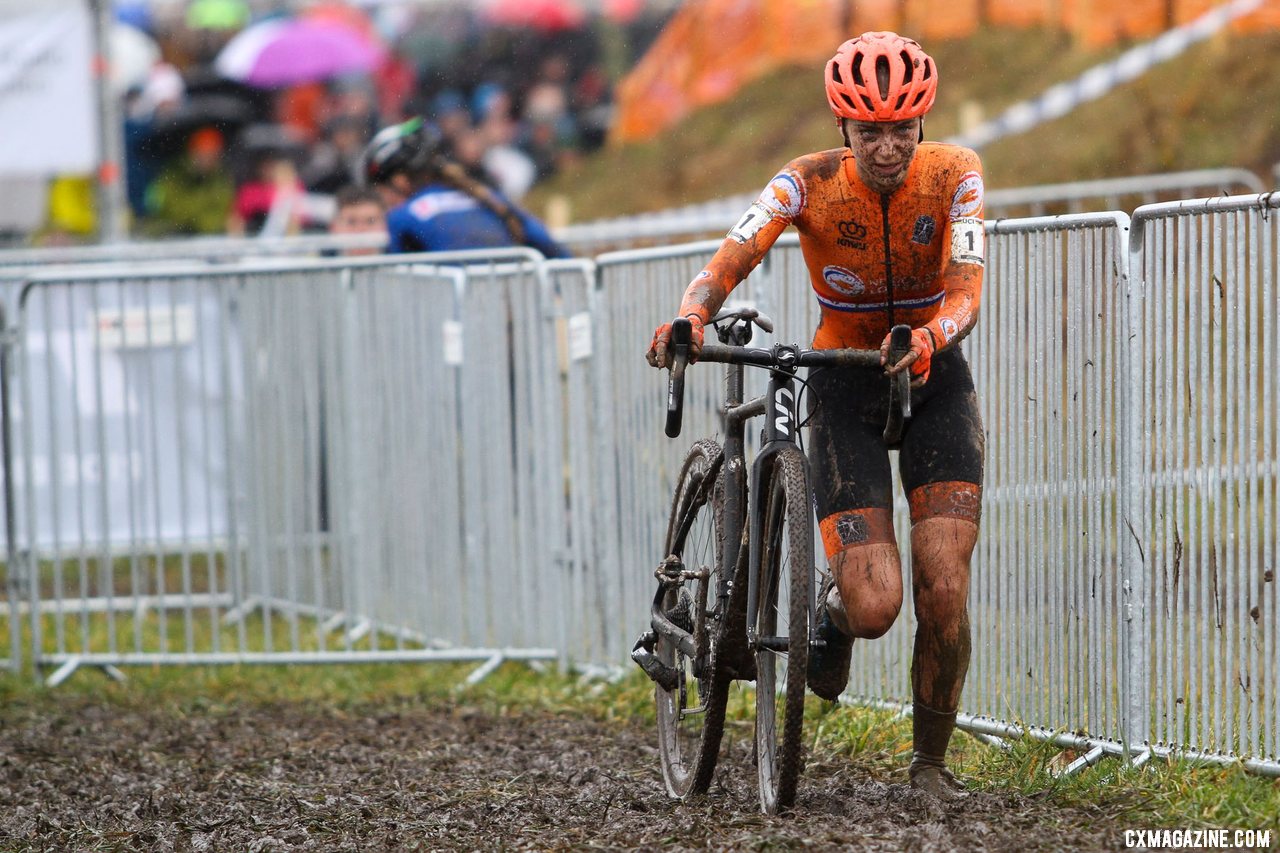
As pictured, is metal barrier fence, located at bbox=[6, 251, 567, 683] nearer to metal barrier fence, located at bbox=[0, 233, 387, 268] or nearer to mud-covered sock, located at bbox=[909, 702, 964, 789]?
metal barrier fence, located at bbox=[0, 233, 387, 268]

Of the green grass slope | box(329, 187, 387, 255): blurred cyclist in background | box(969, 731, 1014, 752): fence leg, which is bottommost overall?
box(969, 731, 1014, 752): fence leg

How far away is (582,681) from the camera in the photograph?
8453mm

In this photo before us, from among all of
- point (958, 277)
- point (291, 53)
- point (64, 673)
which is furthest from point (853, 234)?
point (291, 53)

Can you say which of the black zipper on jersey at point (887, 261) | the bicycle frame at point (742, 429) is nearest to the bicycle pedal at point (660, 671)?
the bicycle frame at point (742, 429)

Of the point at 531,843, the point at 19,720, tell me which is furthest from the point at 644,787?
the point at 19,720

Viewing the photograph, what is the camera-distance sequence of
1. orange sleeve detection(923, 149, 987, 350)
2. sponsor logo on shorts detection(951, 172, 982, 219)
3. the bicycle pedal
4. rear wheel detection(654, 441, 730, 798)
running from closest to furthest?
orange sleeve detection(923, 149, 987, 350) < sponsor logo on shorts detection(951, 172, 982, 219) < rear wheel detection(654, 441, 730, 798) < the bicycle pedal

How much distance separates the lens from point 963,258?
522 centimetres

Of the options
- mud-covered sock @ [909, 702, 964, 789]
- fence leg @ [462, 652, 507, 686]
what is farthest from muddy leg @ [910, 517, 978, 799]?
fence leg @ [462, 652, 507, 686]

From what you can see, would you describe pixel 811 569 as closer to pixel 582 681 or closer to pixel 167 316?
pixel 582 681

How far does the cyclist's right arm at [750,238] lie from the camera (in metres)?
5.37

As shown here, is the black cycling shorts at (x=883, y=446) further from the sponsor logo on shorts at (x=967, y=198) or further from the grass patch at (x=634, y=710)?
the grass patch at (x=634, y=710)

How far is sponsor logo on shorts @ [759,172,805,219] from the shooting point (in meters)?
5.46

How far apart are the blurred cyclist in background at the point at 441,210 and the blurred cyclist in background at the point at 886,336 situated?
4.70m

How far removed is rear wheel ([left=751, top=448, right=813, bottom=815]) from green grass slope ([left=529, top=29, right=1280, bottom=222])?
13968mm
